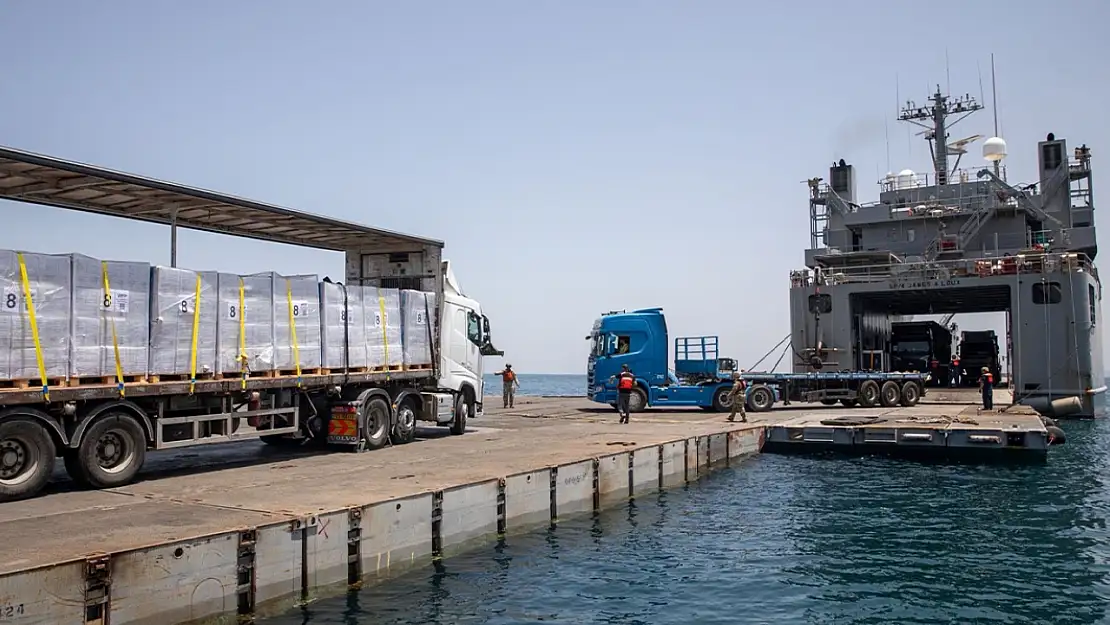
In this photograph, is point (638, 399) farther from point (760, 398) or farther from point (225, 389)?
point (225, 389)

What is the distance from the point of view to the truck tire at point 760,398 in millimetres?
30750

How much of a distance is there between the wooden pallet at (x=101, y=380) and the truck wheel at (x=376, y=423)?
5.31 meters

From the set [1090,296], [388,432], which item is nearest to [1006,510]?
[388,432]

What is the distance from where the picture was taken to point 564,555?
41.7 ft

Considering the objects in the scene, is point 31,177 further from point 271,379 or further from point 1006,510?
point 1006,510

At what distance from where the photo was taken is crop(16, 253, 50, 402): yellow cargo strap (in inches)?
448

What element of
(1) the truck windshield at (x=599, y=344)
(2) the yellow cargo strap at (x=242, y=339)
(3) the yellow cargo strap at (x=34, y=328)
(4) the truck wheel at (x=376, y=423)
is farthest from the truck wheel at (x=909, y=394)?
(3) the yellow cargo strap at (x=34, y=328)

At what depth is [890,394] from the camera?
101 feet

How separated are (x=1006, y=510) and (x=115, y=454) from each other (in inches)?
604

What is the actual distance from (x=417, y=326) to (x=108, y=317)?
779cm

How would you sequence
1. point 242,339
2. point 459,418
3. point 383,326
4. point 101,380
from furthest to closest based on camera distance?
1. point 459,418
2. point 383,326
3. point 242,339
4. point 101,380

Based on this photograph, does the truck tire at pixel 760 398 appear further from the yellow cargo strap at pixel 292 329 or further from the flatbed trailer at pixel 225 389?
the yellow cargo strap at pixel 292 329

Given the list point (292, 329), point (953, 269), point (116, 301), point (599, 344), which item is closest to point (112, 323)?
point (116, 301)

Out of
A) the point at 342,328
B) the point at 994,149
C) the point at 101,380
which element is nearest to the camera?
the point at 101,380
